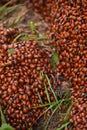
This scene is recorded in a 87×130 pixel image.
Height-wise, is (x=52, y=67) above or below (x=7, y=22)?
below

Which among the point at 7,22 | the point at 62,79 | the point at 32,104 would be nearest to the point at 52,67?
the point at 62,79

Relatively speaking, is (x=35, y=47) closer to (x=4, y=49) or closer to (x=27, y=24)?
(x=4, y=49)

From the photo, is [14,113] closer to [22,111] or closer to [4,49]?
[22,111]

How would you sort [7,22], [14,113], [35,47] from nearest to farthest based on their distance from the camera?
[14,113], [35,47], [7,22]

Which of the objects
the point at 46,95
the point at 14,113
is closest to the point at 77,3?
the point at 46,95

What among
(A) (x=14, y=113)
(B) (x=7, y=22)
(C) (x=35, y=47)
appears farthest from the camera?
(B) (x=7, y=22)

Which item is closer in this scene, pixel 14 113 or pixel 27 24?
pixel 14 113

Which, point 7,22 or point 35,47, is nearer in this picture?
point 35,47

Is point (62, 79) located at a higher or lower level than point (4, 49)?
lower

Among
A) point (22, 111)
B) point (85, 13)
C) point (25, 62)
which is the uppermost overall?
point (85, 13)
